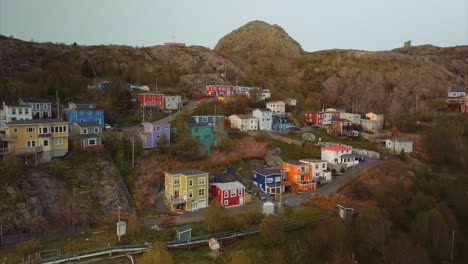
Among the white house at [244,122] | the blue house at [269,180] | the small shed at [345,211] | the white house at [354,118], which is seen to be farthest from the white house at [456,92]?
the small shed at [345,211]

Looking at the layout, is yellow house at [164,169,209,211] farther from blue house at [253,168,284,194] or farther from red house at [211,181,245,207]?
blue house at [253,168,284,194]

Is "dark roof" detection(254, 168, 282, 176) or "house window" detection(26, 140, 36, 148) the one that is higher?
"house window" detection(26, 140, 36, 148)

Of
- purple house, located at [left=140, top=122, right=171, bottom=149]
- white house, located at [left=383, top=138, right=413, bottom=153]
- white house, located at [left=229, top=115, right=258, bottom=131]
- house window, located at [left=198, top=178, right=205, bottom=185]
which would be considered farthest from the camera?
white house, located at [left=229, top=115, right=258, bottom=131]

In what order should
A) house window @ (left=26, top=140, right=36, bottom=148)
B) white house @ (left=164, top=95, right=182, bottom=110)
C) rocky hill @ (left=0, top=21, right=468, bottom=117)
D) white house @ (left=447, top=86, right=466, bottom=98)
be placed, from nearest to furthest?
house window @ (left=26, top=140, right=36, bottom=148), white house @ (left=164, top=95, right=182, bottom=110), rocky hill @ (left=0, top=21, right=468, bottom=117), white house @ (left=447, top=86, right=466, bottom=98)

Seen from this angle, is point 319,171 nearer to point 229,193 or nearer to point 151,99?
point 229,193

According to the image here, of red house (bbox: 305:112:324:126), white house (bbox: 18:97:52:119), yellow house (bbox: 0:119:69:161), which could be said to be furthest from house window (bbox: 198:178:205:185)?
red house (bbox: 305:112:324:126)

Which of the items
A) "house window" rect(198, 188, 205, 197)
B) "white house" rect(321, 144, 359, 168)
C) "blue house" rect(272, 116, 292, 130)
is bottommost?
"house window" rect(198, 188, 205, 197)
